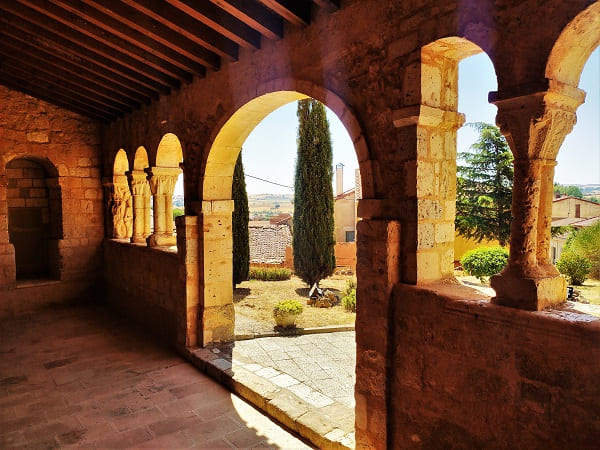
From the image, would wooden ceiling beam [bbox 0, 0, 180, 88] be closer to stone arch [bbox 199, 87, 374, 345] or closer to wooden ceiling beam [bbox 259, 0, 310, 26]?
stone arch [bbox 199, 87, 374, 345]

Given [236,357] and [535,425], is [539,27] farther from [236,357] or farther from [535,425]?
[236,357]

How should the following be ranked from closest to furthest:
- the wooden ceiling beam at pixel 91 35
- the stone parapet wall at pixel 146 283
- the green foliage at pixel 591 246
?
the wooden ceiling beam at pixel 91 35
the stone parapet wall at pixel 146 283
the green foliage at pixel 591 246

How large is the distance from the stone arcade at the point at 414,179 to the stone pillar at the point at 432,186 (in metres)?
0.01

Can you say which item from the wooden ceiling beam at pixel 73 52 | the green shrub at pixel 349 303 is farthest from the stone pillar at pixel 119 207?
the green shrub at pixel 349 303

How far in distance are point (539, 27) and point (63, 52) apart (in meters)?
4.75

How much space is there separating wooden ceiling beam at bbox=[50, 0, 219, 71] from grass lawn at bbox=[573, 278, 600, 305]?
18.6 ft

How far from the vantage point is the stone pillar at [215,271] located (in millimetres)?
4645

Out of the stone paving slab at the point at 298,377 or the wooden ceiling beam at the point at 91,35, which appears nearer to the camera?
the stone paving slab at the point at 298,377

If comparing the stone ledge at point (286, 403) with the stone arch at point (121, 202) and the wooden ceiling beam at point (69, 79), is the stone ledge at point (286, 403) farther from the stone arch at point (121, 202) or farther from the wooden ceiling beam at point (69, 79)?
the wooden ceiling beam at point (69, 79)

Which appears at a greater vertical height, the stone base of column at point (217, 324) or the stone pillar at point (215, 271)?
the stone pillar at point (215, 271)

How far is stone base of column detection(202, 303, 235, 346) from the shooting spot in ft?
15.5

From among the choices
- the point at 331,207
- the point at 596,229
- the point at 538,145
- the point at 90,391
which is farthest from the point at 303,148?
the point at 538,145

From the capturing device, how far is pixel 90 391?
390 centimetres

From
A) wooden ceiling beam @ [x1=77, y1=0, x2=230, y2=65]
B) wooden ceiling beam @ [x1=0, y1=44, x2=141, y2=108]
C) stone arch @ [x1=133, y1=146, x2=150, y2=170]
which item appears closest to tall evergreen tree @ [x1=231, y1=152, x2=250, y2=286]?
stone arch @ [x1=133, y1=146, x2=150, y2=170]
